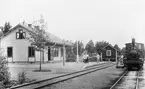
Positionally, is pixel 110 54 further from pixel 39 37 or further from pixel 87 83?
pixel 87 83

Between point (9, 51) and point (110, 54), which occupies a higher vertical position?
point (9, 51)

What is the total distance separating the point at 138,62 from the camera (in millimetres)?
26203

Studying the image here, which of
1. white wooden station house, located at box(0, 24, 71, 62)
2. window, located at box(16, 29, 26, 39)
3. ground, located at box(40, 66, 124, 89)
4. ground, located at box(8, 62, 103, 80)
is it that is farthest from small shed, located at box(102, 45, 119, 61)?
ground, located at box(40, 66, 124, 89)

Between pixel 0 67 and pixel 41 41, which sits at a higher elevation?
pixel 41 41

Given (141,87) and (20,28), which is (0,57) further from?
(20,28)

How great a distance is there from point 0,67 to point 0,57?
588mm

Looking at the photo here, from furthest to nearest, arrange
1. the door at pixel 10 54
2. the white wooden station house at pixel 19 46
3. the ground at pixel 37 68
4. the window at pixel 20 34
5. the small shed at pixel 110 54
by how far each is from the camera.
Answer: the small shed at pixel 110 54 < the window at pixel 20 34 < the door at pixel 10 54 < the white wooden station house at pixel 19 46 < the ground at pixel 37 68

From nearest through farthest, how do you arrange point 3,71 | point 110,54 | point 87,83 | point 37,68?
point 3,71, point 87,83, point 37,68, point 110,54

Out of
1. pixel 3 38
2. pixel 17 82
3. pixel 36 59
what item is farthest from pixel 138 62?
pixel 3 38

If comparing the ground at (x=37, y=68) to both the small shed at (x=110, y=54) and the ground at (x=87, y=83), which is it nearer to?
the ground at (x=87, y=83)

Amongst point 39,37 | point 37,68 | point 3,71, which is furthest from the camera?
point 37,68

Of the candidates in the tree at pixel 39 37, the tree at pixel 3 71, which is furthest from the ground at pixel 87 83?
the tree at pixel 39 37

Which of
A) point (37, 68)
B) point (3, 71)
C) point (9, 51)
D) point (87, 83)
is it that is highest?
point (9, 51)

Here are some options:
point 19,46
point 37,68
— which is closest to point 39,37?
point 37,68
